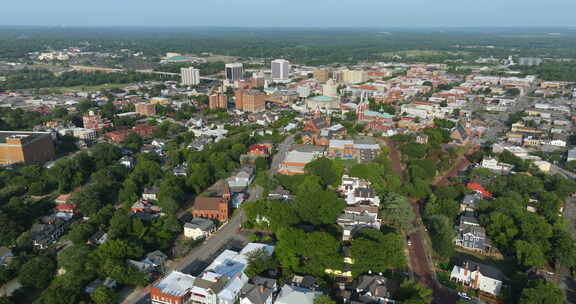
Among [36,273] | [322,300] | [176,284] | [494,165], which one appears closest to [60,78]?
[36,273]

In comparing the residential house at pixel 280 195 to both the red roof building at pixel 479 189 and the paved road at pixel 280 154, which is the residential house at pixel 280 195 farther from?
the red roof building at pixel 479 189

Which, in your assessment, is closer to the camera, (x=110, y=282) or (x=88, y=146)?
(x=110, y=282)

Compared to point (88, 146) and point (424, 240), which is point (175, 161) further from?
point (424, 240)

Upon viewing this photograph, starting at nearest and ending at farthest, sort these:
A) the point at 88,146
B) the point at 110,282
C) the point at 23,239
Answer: the point at 110,282, the point at 23,239, the point at 88,146

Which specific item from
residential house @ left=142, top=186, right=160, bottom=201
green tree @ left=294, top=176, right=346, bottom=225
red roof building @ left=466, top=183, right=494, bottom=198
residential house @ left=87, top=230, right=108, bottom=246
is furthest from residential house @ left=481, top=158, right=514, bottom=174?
residential house @ left=87, top=230, right=108, bottom=246

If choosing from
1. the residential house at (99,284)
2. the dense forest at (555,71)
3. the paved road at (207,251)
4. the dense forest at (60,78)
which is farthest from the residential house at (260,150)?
the dense forest at (555,71)

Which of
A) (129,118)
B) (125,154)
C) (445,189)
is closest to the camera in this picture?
(445,189)

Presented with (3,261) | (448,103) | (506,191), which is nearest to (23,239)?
(3,261)

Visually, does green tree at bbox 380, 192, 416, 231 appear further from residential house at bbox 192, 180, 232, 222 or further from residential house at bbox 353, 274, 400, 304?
residential house at bbox 192, 180, 232, 222
